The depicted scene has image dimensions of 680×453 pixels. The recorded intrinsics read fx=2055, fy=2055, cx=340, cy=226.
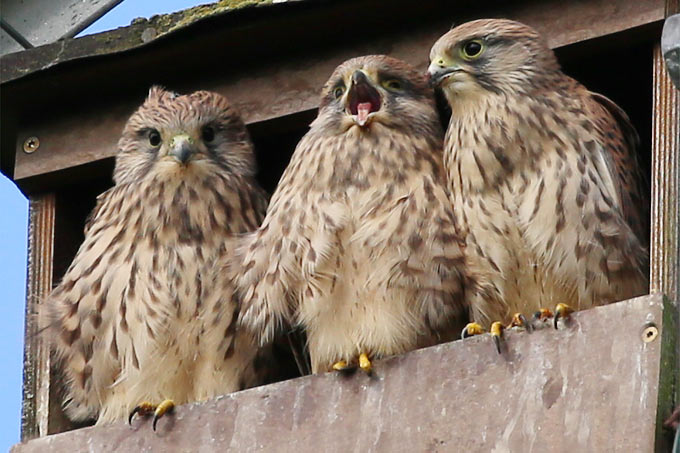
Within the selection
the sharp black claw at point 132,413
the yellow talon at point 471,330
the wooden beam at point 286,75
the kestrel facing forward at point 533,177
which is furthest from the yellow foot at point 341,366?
the wooden beam at point 286,75

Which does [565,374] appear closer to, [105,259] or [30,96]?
[105,259]

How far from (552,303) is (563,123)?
59 cm

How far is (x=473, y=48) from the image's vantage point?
22.2 ft

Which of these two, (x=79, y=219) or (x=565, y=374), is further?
(x=79, y=219)

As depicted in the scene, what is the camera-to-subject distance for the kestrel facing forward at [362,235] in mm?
6445

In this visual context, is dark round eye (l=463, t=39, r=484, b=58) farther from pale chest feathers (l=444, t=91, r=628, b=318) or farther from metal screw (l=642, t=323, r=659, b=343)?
metal screw (l=642, t=323, r=659, b=343)

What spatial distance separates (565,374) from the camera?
5.63 metres

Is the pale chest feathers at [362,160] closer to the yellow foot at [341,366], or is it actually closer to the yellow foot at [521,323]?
the yellow foot at [341,366]

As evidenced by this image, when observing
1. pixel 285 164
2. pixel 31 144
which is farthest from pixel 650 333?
pixel 31 144

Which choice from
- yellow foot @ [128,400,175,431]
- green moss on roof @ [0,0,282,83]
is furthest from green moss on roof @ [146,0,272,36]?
yellow foot @ [128,400,175,431]

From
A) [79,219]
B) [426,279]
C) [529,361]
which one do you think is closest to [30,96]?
[79,219]

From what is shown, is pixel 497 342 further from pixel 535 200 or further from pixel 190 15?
pixel 190 15

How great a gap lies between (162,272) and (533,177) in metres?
1.31

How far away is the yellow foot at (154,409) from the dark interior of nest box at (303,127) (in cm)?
71
